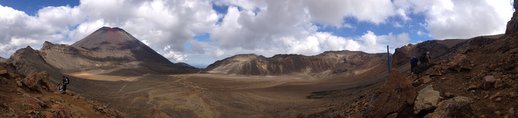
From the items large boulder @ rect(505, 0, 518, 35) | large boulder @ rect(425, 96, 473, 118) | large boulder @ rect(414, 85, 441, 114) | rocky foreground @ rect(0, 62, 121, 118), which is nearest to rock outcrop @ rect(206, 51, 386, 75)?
large boulder @ rect(505, 0, 518, 35)

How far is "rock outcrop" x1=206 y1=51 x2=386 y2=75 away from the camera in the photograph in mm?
99000

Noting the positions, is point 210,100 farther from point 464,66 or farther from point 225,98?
point 464,66

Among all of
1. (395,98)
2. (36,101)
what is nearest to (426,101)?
(395,98)

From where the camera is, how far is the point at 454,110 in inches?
385

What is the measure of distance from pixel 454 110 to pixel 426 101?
1349mm

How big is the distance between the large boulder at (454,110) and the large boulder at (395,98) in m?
1.26

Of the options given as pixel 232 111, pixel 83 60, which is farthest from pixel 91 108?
pixel 83 60

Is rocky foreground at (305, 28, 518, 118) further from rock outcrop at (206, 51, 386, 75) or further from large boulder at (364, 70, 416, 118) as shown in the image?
rock outcrop at (206, 51, 386, 75)

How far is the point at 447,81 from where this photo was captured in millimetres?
12641

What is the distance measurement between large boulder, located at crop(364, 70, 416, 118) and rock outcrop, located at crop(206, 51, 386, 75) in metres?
83.0

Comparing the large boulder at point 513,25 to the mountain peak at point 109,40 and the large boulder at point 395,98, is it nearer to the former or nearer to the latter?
the large boulder at point 395,98

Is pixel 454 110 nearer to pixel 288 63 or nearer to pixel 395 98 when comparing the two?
pixel 395 98

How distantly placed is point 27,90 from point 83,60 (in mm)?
95968

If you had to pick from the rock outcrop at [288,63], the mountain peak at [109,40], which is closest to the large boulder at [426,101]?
the rock outcrop at [288,63]
